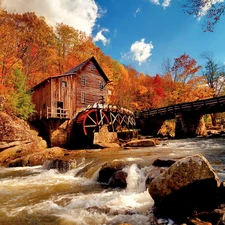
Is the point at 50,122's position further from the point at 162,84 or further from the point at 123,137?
the point at 162,84

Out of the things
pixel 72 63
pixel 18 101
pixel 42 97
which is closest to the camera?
pixel 18 101

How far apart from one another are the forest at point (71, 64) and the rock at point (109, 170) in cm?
1567

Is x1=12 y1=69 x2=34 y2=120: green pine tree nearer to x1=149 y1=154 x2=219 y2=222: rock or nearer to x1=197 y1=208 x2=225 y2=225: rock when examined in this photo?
x1=149 y1=154 x2=219 y2=222: rock

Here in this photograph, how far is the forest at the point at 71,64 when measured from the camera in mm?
22109

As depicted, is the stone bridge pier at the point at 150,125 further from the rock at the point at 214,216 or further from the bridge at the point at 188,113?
the rock at the point at 214,216

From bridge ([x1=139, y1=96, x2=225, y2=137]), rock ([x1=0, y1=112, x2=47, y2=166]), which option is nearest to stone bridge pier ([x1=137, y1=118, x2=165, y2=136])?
bridge ([x1=139, y1=96, x2=225, y2=137])

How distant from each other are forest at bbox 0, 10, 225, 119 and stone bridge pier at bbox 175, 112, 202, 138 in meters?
6.45

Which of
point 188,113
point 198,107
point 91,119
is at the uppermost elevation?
point 198,107

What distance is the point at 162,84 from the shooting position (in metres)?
33.1

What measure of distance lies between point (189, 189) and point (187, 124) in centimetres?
1932

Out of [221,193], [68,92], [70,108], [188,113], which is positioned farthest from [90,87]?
[221,193]

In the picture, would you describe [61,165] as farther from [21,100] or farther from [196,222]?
[21,100]

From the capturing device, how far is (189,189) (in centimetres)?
401

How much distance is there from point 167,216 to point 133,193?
1834 mm
